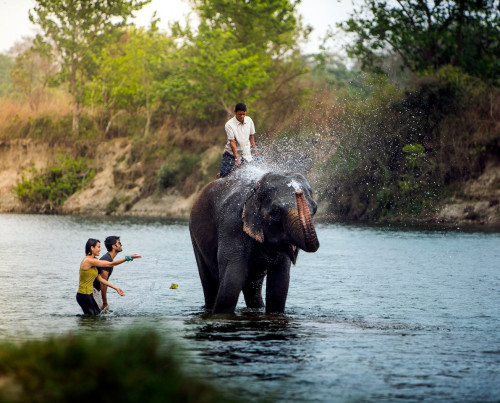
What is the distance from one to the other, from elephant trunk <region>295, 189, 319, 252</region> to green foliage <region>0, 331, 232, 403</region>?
13.0ft

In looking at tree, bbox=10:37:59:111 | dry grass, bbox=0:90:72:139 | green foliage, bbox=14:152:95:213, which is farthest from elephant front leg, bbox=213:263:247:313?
tree, bbox=10:37:59:111

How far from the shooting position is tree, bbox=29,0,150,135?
180 feet

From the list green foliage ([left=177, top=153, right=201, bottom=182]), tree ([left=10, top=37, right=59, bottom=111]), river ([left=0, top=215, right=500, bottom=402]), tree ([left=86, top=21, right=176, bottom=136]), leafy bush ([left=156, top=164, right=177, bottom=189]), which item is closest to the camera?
river ([left=0, top=215, right=500, bottom=402])

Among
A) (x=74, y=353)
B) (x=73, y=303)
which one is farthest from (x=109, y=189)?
(x=74, y=353)

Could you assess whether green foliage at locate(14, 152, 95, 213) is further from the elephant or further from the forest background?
the elephant

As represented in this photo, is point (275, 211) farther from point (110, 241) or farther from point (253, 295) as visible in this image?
point (110, 241)

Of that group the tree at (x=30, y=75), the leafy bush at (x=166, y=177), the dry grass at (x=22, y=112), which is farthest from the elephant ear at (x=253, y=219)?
the tree at (x=30, y=75)

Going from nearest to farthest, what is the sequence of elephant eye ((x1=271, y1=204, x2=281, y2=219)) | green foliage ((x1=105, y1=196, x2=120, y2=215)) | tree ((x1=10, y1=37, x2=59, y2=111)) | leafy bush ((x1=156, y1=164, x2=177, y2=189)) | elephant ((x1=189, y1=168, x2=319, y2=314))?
elephant ((x1=189, y1=168, x2=319, y2=314)), elephant eye ((x1=271, y1=204, x2=281, y2=219)), leafy bush ((x1=156, y1=164, x2=177, y2=189)), green foliage ((x1=105, y1=196, x2=120, y2=215)), tree ((x1=10, y1=37, x2=59, y2=111))

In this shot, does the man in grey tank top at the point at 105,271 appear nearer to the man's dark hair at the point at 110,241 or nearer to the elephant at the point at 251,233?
the man's dark hair at the point at 110,241

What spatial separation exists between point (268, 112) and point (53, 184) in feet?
41.8

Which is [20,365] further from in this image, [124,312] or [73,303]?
[73,303]

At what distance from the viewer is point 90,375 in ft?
16.1

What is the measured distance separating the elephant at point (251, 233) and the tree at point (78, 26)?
44.3m

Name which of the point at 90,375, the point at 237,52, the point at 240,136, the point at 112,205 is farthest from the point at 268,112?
the point at 90,375
